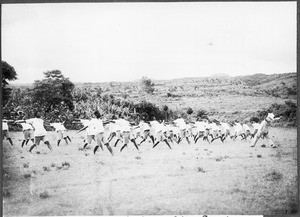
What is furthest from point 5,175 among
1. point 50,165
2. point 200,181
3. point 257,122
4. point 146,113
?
point 257,122

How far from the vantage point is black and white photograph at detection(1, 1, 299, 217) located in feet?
18.8

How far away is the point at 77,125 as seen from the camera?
5.93 m

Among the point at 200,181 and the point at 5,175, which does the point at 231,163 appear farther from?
the point at 5,175

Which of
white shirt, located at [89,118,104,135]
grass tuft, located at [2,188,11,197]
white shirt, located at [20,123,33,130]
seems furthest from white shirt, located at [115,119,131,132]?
grass tuft, located at [2,188,11,197]

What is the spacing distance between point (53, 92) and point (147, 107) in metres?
1.49

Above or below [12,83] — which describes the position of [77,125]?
below

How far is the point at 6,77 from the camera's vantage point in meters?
5.83

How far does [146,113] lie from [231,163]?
1523 millimetres

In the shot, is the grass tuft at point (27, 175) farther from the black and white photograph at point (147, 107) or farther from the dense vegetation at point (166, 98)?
the dense vegetation at point (166, 98)

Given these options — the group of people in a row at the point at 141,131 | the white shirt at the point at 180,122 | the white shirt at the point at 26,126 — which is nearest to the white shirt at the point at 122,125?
the group of people in a row at the point at 141,131

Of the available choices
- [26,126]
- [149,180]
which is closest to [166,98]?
[149,180]

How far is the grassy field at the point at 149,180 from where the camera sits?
18.6 feet

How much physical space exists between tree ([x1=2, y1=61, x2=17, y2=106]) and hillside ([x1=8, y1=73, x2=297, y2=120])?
1.00m

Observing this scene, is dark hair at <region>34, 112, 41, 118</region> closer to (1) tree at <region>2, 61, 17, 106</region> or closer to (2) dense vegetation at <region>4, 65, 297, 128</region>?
(2) dense vegetation at <region>4, 65, 297, 128</region>
